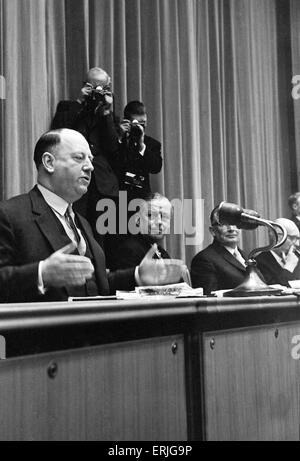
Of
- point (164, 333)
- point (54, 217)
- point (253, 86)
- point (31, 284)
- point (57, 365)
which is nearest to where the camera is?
point (57, 365)

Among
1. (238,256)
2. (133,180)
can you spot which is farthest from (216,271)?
(133,180)

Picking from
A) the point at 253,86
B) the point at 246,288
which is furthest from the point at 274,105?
the point at 246,288

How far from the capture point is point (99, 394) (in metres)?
1.30

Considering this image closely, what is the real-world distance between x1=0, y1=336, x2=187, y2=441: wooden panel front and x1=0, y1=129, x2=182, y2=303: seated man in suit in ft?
0.82

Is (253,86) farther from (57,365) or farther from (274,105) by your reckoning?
(57,365)

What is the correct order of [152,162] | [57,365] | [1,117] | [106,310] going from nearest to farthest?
[57,365] < [106,310] < [1,117] < [152,162]

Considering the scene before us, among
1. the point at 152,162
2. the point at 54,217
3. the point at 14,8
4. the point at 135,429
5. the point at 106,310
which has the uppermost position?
the point at 14,8

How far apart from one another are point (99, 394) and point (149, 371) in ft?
0.65

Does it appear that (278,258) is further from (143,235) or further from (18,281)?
(18,281)

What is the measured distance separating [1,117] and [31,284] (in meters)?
1.63

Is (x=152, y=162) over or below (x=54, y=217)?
over

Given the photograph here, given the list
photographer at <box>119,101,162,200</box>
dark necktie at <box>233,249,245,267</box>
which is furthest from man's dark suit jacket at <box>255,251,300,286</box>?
photographer at <box>119,101,162,200</box>

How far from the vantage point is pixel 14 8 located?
3248mm

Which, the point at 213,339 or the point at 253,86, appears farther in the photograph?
the point at 253,86
